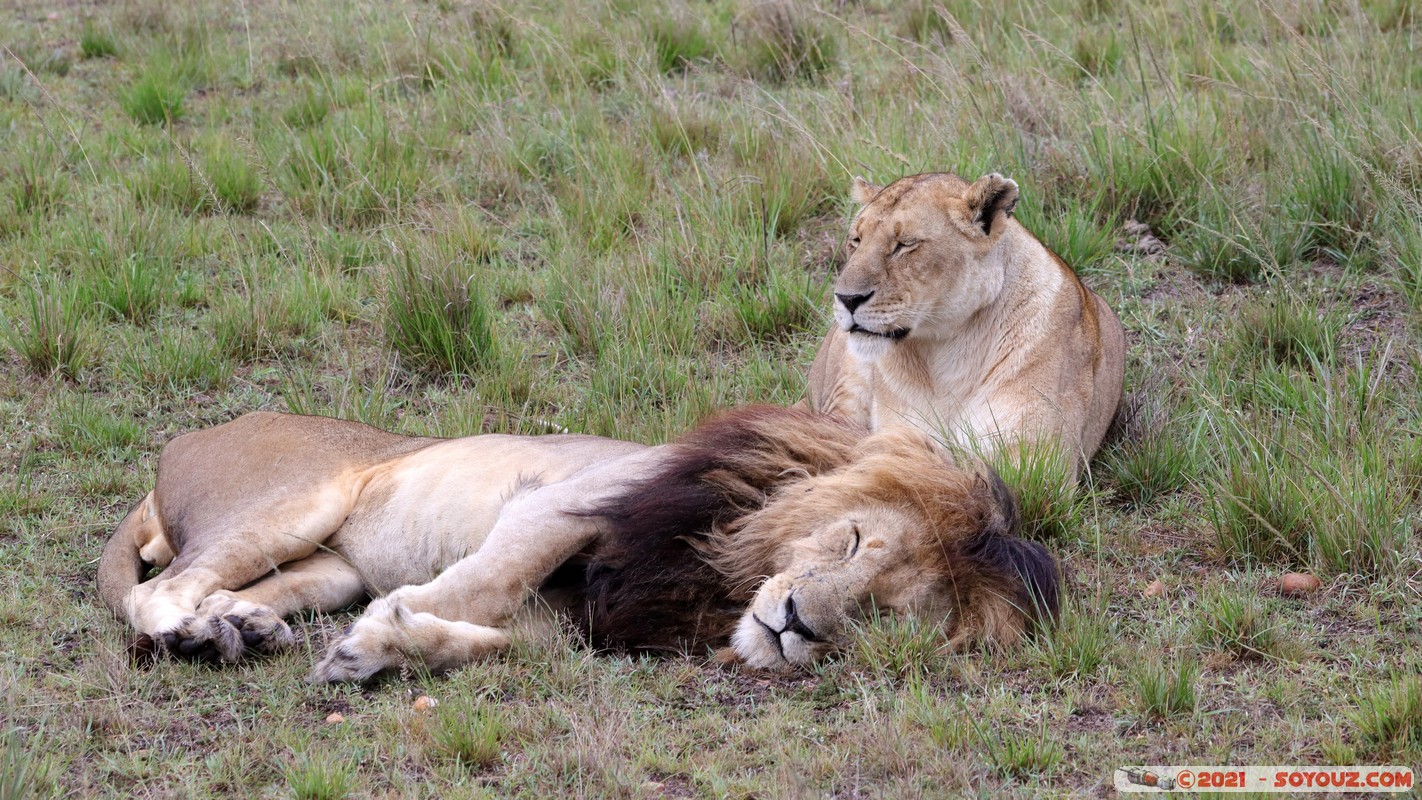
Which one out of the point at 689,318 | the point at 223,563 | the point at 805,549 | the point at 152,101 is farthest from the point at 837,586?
the point at 152,101

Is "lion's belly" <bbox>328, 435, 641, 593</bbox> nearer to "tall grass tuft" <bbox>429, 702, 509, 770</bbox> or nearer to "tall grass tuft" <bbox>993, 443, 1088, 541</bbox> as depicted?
"tall grass tuft" <bbox>429, 702, 509, 770</bbox>

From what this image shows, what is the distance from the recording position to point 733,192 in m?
6.48

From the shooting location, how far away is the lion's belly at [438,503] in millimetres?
4016

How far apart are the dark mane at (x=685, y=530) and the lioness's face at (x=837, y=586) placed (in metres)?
0.22

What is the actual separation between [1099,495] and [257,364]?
316 cm

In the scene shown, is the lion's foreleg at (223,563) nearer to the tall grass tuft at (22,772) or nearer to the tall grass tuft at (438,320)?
the tall grass tuft at (22,772)

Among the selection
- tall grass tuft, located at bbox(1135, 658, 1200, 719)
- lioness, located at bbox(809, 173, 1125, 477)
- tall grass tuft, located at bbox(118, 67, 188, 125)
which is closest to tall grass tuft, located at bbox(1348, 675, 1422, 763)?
tall grass tuft, located at bbox(1135, 658, 1200, 719)

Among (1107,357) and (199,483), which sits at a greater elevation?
(199,483)

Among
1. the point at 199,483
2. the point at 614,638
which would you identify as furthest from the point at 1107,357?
the point at 199,483

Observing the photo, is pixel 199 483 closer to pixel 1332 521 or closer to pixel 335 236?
pixel 335 236

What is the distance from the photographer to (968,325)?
15.2 ft

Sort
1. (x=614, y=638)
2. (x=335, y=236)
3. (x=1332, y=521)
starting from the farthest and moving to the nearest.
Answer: (x=335, y=236) → (x=1332, y=521) → (x=614, y=638)

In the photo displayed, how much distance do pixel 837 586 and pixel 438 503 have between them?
4.19ft

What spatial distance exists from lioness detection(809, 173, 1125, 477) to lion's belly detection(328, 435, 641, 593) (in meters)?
0.87
